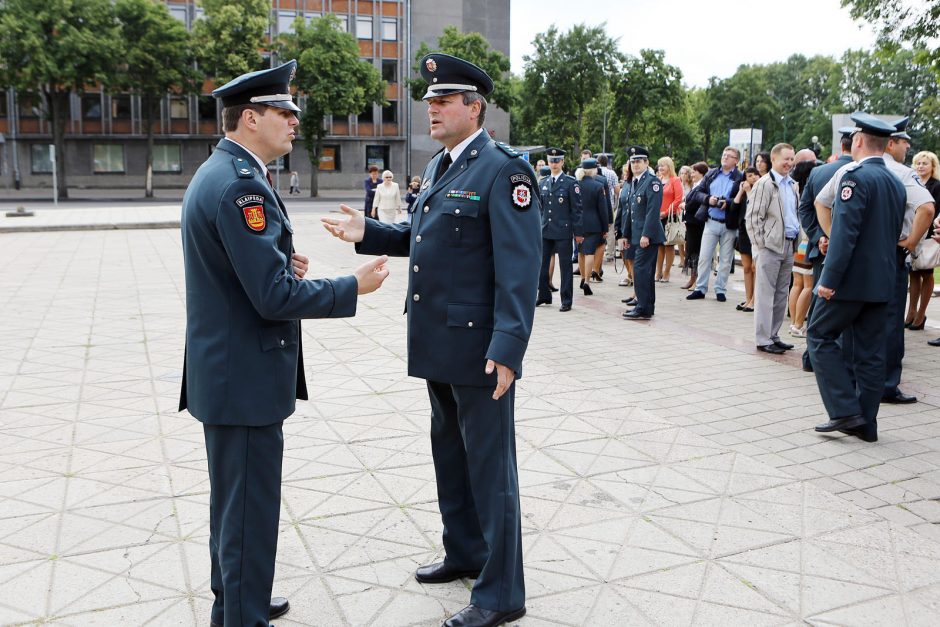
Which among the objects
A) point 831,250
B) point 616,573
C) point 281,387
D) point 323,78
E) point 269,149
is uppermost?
point 323,78

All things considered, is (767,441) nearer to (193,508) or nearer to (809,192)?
(809,192)

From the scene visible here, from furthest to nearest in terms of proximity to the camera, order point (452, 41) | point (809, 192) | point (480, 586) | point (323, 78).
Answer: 1. point (452, 41)
2. point (323, 78)
3. point (809, 192)
4. point (480, 586)

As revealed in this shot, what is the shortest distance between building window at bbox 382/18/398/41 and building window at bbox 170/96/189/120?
14.3 meters

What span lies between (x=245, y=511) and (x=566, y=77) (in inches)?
2271

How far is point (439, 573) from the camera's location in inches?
146

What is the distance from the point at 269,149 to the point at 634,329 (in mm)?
7463

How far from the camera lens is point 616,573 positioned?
381 centimetres

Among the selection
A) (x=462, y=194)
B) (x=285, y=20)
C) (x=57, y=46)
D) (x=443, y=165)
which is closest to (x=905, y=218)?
(x=443, y=165)

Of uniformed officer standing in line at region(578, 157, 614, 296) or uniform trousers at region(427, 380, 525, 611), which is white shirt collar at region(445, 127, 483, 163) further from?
uniformed officer standing in line at region(578, 157, 614, 296)

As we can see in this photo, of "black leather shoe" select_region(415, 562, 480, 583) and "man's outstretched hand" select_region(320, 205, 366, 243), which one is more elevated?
"man's outstretched hand" select_region(320, 205, 366, 243)

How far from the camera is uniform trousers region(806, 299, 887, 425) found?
19.1ft

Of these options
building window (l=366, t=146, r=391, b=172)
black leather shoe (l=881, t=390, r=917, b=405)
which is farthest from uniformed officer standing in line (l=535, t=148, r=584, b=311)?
building window (l=366, t=146, r=391, b=172)

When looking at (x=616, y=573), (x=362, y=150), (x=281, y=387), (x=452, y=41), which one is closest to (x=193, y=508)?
(x=281, y=387)

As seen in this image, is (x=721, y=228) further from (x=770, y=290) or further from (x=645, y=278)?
(x=770, y=290)
